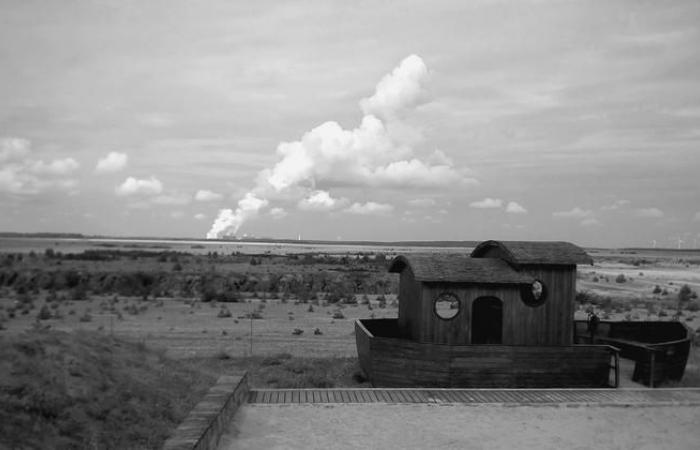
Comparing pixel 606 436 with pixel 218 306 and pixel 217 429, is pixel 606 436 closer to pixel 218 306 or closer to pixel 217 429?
pixel 217 429

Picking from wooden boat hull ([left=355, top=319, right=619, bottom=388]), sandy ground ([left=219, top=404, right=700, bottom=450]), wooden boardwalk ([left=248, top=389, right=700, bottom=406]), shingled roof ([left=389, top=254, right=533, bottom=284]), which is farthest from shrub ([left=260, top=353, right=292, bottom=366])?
sandy ground ([left=219, top=404, right=700, bottom=450])

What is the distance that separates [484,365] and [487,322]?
12.3 feet

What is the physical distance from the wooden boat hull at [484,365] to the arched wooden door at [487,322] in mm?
3039

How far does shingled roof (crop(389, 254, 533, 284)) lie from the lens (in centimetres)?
1290

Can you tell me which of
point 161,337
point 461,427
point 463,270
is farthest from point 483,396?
point 161,337


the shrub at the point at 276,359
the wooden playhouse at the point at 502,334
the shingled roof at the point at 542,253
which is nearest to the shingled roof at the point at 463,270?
the wooden playhouse at the point at 502,334

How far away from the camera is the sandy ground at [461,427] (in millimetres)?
8727

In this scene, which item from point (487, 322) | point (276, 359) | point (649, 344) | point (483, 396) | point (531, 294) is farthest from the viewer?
point (276, 359)

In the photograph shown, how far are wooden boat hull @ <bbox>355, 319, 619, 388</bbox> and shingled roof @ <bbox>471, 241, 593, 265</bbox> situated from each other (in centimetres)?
184

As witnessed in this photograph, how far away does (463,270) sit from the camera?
521 inches

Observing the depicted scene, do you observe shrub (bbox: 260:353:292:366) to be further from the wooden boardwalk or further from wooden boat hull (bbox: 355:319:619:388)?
the wooden boardwalk

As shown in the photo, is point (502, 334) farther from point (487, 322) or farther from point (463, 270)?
point (487, 322)

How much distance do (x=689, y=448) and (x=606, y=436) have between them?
3.63 ft

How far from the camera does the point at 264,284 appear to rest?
41.7 meters
